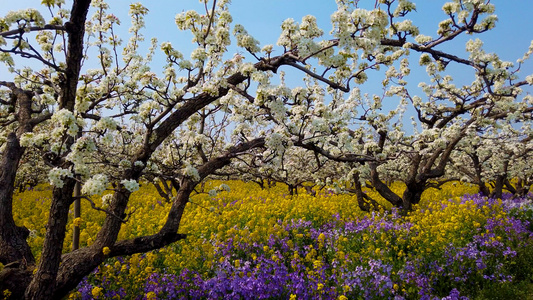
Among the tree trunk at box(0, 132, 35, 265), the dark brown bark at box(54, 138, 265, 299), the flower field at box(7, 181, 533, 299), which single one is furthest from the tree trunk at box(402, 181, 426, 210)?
the tree trunk at box(0, 132, 35, 265)

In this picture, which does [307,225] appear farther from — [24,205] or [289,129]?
[24,205]

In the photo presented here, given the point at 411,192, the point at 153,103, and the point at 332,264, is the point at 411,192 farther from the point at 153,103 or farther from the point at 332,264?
the point at 153,103

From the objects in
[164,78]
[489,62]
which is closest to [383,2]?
[164,78]

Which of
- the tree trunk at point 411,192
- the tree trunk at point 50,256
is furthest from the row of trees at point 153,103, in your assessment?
the tree trunk at point 411,192

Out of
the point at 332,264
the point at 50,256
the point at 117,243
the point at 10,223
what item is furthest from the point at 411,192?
the point at 10,223

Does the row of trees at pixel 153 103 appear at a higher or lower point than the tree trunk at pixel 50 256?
higher

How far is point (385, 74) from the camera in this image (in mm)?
12836

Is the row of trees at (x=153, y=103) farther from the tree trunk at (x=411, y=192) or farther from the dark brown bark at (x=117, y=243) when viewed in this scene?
the tree trunk at (x=411, y=192)

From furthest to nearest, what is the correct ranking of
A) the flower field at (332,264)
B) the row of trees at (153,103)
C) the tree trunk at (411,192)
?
the tree trunk at (411,192) < the flower field at (332,264) < the row of trees at (153,103)

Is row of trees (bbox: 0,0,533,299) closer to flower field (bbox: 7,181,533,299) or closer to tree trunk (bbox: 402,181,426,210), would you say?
flower field (bbox: 7,181,533,299)

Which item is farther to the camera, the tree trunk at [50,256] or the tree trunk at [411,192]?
the tree trunk at [411,192]

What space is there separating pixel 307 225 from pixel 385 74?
6.23 meters

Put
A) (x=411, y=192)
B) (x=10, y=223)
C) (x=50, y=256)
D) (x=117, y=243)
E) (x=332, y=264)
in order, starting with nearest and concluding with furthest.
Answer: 1. (x=50, y=256)
2. (x=117, y=243)
3. (x=10, y=223)
4. (x=332, y=264)
5. (x=411, y=192)

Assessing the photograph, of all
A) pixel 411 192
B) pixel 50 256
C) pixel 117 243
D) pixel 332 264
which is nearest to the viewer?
pixel 50 256
